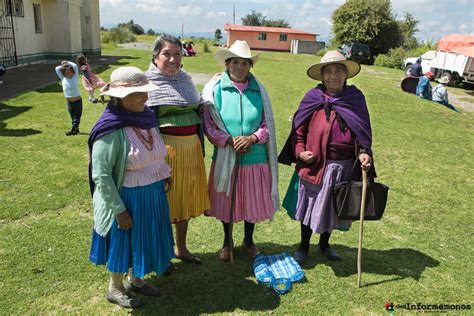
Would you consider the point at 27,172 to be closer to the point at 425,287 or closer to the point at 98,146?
the point at 98,146

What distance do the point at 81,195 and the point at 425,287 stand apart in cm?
403

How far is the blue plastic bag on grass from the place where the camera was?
332 cm

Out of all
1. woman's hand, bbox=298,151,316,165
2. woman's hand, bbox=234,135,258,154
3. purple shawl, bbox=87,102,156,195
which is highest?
purple shawl, bbox=87,102,156,195

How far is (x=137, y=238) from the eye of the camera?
271cm

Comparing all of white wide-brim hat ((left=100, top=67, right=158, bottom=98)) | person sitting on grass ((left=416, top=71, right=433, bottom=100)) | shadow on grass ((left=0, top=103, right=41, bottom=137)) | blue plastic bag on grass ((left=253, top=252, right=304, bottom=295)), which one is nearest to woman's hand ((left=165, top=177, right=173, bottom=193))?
white wide-brim hat ((left=100, top=67, right=158, bottom=98))

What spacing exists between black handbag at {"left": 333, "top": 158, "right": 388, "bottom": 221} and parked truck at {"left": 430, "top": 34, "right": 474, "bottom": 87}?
1722cm

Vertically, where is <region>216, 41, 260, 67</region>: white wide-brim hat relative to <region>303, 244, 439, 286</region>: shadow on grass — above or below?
above

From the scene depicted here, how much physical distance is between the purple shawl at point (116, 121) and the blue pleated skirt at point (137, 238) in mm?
355

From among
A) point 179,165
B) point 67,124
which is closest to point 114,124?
point 179,165

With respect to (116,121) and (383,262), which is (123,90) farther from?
(383,262)

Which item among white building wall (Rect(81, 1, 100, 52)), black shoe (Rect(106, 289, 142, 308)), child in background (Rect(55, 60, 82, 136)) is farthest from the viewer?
white building wall (Rect(81, 1, 100, 52))

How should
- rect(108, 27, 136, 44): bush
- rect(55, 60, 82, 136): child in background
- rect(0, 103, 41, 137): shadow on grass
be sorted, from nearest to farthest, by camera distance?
rect(0, 103, 41, 137): shadow on grass, rect(55, 60, 82, 136): child in background, rect(108, 27, 136, 44): bush

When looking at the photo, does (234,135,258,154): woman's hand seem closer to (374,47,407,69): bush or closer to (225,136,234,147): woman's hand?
(225,136,234,147): woman's hand

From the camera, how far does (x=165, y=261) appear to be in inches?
115
